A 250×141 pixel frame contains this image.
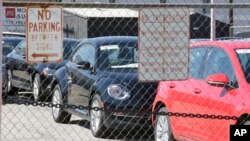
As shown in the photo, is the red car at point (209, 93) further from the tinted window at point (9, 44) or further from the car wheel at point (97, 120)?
the tinted window at point (9, 44)

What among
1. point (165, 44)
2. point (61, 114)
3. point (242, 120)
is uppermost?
point (165, 44)

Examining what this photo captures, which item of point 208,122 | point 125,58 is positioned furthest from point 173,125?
point 125,58

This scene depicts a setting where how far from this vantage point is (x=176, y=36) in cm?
689

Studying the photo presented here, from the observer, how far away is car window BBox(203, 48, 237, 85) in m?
8.78

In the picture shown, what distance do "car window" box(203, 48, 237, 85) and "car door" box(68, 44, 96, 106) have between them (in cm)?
278

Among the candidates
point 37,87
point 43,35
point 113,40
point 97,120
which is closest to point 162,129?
point 97,120

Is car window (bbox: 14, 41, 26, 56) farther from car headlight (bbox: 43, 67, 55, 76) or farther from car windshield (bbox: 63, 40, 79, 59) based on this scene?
car windshield (bbox: 63, 40, 79, 59)

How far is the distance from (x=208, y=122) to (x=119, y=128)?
250cm

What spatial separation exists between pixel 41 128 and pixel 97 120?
1.68m

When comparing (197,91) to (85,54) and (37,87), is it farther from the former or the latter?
(37,87)

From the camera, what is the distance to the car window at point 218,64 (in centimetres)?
878

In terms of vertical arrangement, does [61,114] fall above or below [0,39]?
below

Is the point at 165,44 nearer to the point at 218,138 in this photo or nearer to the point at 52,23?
the point at 52,23

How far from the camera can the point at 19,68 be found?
17.3m
